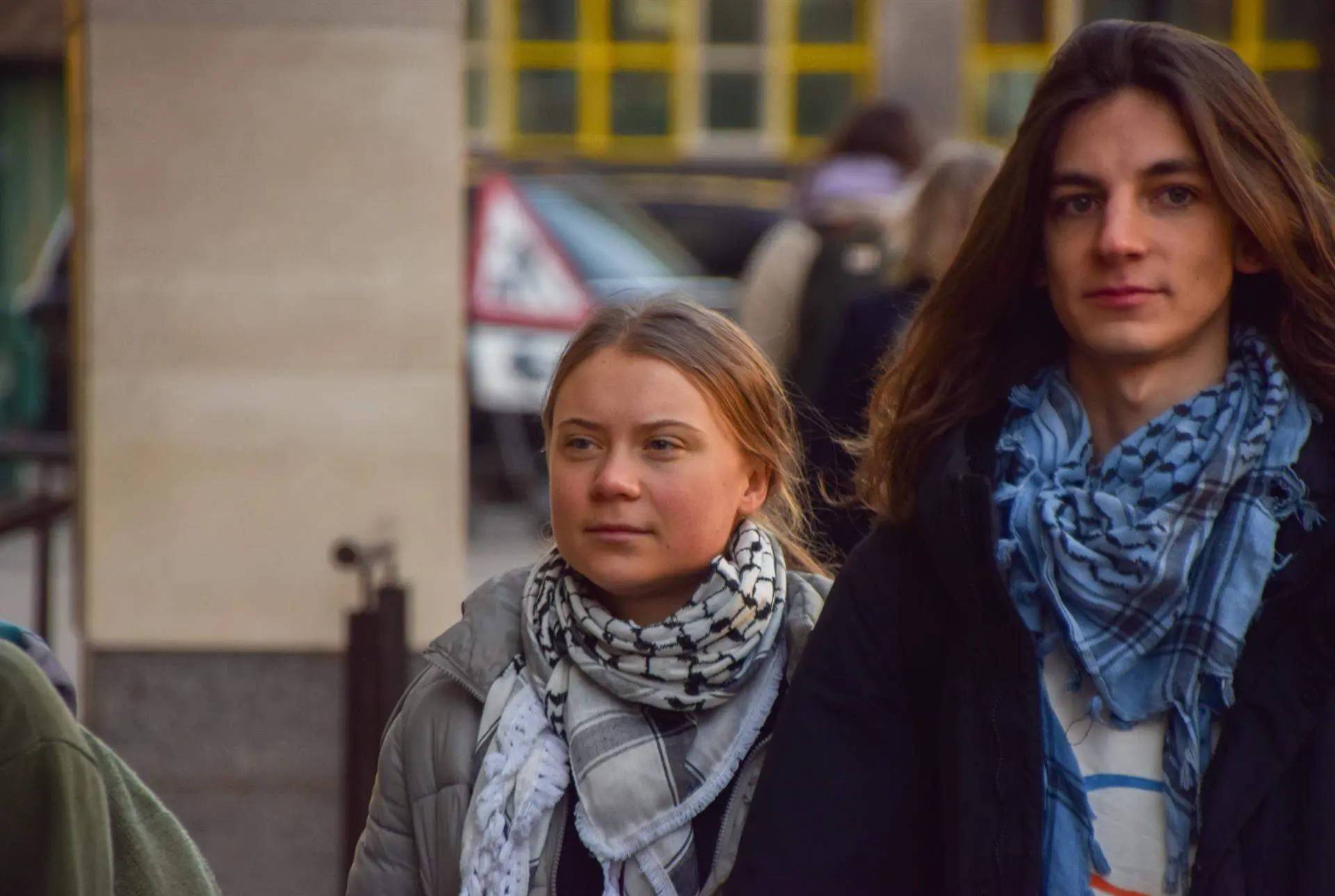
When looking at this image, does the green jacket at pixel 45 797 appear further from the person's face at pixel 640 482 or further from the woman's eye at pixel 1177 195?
the woman's eye at pixel 1177 195

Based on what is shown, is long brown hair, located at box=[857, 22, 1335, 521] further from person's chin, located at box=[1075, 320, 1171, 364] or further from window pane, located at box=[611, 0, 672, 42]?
window pane, located at box=[611, 0, 672, 42]

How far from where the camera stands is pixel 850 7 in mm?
22000

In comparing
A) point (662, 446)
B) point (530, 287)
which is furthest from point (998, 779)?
point (530, 287)

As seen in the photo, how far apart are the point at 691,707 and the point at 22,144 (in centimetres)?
1527

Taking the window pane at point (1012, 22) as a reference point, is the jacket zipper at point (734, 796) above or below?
below

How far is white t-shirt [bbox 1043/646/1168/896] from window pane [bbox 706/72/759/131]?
20.1 metres

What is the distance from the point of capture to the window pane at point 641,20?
2205 cm

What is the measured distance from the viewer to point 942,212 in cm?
548

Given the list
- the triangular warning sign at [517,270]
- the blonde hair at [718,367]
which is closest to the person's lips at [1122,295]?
the blonde hair at [718,367]

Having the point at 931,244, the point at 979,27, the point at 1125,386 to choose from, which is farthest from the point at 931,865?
the point at 979,27

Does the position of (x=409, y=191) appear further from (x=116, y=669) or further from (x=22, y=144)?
(x=22, y=144)

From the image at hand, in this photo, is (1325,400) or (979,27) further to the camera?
(979,27)

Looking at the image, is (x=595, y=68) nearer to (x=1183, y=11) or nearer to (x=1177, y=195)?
(x=1183, y=11)

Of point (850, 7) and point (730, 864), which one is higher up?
point (850, 7)
